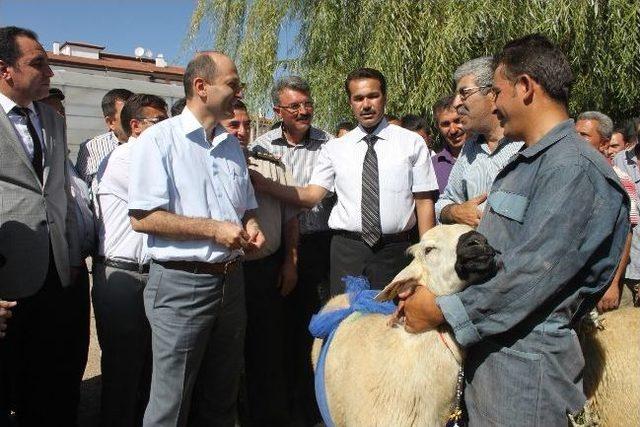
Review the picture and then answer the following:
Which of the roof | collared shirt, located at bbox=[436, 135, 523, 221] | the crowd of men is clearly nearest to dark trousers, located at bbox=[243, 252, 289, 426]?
the crowd of men

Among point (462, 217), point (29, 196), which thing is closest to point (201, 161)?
point (29, 196)

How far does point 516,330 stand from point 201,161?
185cm

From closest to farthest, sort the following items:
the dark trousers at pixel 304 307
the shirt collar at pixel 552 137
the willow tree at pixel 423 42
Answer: the shirt collar at pixel 552 137 < the dark trousers at pixel 304 307 < the willow tree at pixel 423 42

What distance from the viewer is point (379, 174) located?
4.05 m

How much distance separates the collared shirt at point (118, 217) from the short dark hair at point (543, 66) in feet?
9.03

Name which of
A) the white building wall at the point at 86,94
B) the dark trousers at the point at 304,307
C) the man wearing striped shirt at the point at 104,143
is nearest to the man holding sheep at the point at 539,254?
the dark trousers at the point at 304,307

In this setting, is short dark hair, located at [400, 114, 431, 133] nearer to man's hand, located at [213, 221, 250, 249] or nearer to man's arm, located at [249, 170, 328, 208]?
man's arm, located at [249, 170, 328, 208]

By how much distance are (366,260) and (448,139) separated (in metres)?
1.68

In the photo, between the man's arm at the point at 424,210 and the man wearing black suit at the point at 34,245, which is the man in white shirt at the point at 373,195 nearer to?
the man's arm at the point at 424,210

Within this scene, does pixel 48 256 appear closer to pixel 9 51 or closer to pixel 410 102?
pixel 9 51

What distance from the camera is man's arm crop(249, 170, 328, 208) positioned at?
3863mm

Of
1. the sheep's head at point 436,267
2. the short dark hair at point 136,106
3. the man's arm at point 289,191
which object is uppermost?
the short dark hair at point 136,106

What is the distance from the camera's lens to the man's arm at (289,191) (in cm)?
386

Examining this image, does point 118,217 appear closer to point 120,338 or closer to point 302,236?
point 120,338
